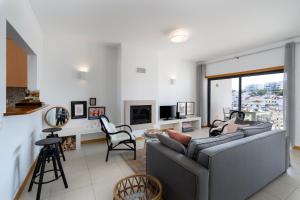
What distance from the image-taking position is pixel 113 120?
14.5 feet

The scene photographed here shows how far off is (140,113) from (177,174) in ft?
9.74

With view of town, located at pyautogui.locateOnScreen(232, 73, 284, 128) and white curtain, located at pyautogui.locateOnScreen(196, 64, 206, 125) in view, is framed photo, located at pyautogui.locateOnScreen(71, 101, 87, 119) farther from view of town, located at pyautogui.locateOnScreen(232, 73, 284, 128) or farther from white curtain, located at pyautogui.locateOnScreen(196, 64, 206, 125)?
view of town, located at pyautogui.locateOnScreen(232, 73, 284, 128)

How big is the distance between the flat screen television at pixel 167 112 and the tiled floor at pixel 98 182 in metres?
2.34

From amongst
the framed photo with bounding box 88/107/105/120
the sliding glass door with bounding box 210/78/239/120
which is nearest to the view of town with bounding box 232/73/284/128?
the sliding glass door with bounding box 210/78/239/120

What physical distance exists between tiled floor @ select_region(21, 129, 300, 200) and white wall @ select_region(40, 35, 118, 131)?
1229mm

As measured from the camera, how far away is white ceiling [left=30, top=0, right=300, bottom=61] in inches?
90.4

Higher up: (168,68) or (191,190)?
(168,68)

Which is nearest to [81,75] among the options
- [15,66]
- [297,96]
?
[15,66]

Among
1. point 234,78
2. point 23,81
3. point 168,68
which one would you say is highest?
point 168,68

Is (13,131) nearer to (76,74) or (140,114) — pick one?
(76,74)

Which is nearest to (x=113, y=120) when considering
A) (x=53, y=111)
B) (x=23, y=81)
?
(x=53, y=111)

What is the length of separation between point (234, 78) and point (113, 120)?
4.30m

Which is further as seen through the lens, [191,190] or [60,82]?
[60,82]

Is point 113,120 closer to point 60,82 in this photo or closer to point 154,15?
point 60,82
